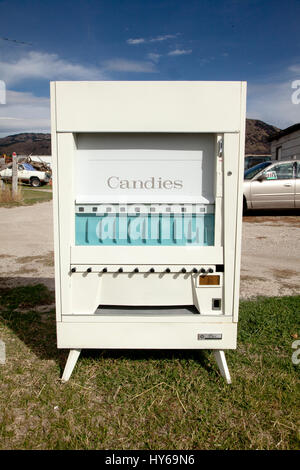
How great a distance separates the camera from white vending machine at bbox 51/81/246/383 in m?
2.54

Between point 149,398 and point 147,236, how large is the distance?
3.80ft

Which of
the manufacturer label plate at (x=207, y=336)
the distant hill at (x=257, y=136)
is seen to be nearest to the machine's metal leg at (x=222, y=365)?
the manufacturer label plate at (x=207, y=336)

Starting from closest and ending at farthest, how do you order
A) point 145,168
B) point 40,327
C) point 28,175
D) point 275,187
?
point 145,168 < point 40,327 < point 275,187 < point 28,175

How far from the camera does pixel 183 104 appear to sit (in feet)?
7.90

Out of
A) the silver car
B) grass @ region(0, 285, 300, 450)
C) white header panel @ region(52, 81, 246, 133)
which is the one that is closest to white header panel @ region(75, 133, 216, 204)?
white header panel @ region(52, 81, 246, 133)

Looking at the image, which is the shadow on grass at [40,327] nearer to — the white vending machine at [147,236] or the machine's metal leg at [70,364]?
the machine's metal leg at [70,364]

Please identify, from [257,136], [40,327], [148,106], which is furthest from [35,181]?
[257,136]

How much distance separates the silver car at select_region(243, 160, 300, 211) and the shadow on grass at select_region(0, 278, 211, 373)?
7786mm

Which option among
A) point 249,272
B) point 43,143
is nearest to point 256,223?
point 249,272

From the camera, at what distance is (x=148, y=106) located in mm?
2414

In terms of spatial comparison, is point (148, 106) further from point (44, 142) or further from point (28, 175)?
point (44, 142)
